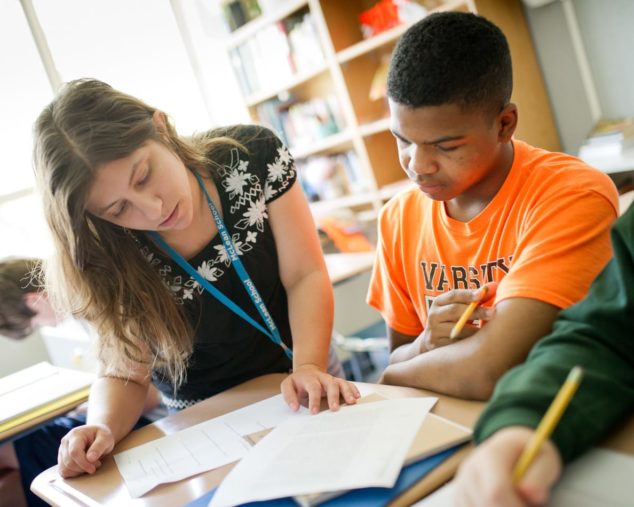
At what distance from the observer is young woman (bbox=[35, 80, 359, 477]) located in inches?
46.4

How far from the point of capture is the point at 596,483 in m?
0.57

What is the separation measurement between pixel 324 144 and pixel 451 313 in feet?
9.30

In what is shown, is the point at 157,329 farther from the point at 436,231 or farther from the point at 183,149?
the point at 436,231

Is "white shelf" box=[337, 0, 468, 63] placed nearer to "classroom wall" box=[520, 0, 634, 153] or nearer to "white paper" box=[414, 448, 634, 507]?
"classroom wall" box=[520, 0, 634, 153]

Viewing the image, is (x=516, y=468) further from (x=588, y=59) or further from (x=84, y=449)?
(x=588, y=59)

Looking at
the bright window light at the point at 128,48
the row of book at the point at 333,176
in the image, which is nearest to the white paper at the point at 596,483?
the row of book at the point at 333,176

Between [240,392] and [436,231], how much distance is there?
51 centimetres

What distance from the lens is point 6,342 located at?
177 inches

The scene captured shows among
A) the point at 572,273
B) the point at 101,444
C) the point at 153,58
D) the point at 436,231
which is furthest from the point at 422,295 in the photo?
the point at 153,58

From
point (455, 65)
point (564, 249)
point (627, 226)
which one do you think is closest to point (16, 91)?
point (455, 65)

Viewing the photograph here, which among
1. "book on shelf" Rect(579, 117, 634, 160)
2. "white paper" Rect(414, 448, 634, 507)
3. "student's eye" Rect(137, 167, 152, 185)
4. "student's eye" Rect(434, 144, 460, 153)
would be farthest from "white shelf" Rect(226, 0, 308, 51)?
"white paper" Rect(414, 448, 634, 507)

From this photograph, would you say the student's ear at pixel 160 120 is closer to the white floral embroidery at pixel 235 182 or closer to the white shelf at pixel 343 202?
the white floral embroidery at pixel 235 182

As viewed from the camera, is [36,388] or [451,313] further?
[36,388]

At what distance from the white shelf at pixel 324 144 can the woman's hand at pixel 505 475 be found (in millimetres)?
3005
